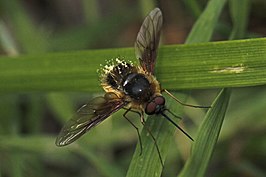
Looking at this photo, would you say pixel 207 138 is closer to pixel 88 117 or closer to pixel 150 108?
pixel 150 108

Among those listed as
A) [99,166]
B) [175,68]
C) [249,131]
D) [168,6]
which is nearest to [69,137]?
[175,68]

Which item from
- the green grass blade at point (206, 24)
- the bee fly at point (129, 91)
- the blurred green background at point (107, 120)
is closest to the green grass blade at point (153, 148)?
the bee fly at point (129, 91)

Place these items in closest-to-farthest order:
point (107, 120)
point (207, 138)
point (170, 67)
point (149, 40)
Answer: point (207, 138), point (170, 67), point (149, 40), point (107, 120)

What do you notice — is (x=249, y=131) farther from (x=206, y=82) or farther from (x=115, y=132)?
(x=206, y=82)

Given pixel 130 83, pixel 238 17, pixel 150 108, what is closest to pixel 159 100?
pixel 150 108

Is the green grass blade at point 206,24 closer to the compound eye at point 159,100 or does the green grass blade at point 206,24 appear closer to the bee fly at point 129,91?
the bee fly at point 129,91

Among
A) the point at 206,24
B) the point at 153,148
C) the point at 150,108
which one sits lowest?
the point at 153,148
